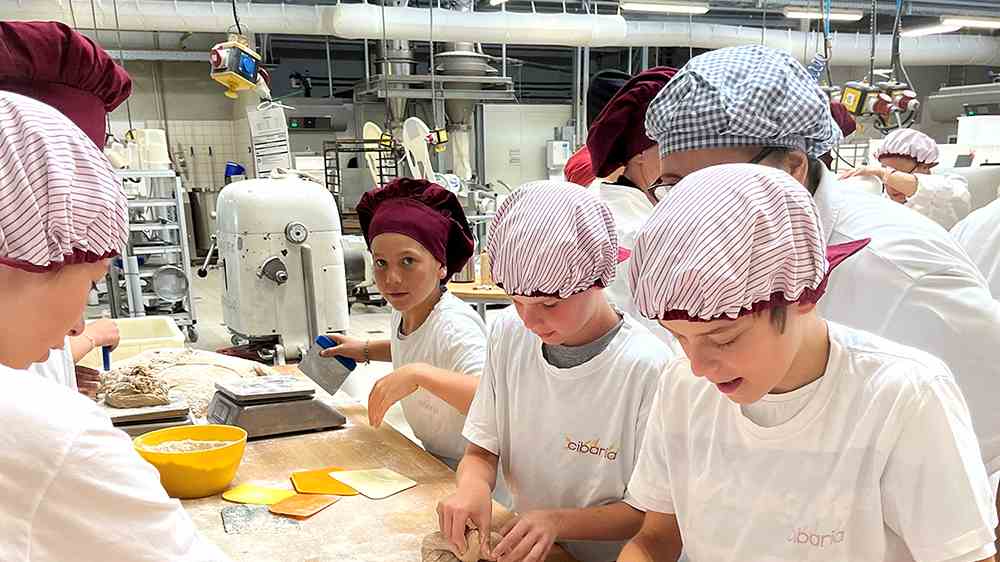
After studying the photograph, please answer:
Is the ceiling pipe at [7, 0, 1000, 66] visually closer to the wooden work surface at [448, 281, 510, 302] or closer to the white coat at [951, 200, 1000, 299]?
the wooden work surface at [448, 281, 510, 302]

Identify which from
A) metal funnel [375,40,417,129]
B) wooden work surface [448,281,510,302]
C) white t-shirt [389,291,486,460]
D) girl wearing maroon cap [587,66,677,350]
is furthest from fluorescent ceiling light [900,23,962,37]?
white t-shirt [389,291,486,460]

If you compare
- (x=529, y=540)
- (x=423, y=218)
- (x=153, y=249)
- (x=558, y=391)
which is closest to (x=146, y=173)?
(x=153, y=249)

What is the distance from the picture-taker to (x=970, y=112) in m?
6.54

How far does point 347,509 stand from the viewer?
4.41ft

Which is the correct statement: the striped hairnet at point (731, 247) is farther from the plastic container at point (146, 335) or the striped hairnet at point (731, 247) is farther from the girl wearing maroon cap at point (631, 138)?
the plastic container at point (146, 335)

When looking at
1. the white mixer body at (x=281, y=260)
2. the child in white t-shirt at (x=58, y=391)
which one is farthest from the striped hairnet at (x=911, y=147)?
the child in white t-shirt at (x=58, y=391)

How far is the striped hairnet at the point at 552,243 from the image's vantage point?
1153 mm

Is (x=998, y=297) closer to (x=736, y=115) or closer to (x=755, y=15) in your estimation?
(x=736, y=115)

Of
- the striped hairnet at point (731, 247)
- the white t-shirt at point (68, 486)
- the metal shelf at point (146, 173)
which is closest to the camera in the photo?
the white t-shirt at point (68, 486)

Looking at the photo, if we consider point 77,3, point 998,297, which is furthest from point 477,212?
point 998,297

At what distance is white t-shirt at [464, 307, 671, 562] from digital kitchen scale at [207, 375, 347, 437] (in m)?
0.53

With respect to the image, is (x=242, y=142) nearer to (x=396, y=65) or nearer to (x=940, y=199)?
(x=396, y=65)

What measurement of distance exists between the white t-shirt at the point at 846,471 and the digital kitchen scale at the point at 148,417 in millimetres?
1197

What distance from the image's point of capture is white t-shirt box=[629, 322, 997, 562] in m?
0.81
